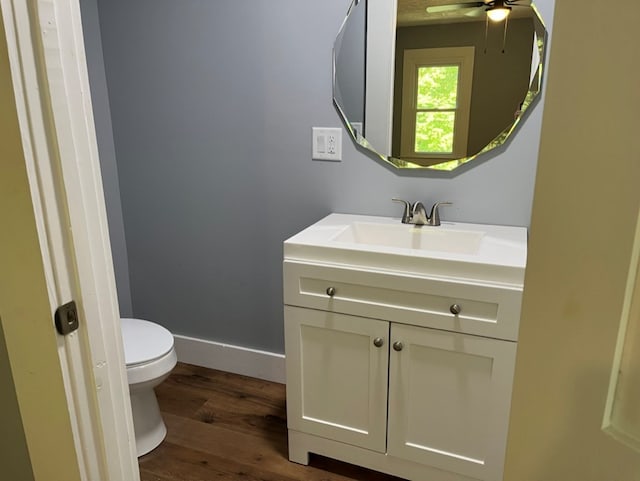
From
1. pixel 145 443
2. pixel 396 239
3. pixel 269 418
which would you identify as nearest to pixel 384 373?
pixel 396 239

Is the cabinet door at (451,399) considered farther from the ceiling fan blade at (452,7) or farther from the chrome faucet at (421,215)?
the ceiling fan blade at (452,7)

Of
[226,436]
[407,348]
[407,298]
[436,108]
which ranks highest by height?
[436,108]

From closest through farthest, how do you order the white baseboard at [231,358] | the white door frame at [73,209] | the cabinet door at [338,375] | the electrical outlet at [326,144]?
the white door frame at [73,209]
the cabinet door at [338,375]
the electrical outlet at [326,144]
the white baseboard at [231,358]

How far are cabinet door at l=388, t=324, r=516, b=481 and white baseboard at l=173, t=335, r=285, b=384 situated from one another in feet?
2.80

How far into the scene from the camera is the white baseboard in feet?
7.64

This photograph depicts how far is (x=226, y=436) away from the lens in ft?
6.46

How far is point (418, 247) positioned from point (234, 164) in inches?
36.0

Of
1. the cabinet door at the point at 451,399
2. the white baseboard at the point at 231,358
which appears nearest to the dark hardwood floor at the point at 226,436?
the white baseboard at the point at 231,358

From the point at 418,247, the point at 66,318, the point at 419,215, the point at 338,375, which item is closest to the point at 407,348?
the point at 338,375

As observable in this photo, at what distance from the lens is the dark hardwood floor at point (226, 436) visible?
177 cm

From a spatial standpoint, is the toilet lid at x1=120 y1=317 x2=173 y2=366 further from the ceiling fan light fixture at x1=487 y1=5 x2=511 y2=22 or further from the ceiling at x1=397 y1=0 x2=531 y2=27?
the ceiling fan light fixture at x1=487 y1=5 x2=511 y2=22

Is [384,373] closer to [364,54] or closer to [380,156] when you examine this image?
[380,156]

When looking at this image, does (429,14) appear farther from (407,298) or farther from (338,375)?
(338,375)

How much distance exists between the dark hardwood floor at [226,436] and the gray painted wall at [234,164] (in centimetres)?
23
